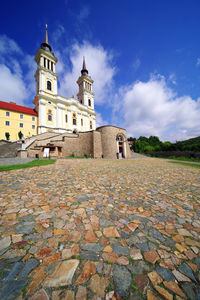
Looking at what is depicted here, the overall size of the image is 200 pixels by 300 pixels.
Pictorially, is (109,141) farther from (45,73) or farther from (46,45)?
(46,45)

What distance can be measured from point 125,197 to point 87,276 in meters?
2.24

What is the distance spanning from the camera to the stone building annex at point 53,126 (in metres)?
22.1

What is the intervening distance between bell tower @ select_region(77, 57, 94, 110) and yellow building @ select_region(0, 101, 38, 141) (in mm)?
21262

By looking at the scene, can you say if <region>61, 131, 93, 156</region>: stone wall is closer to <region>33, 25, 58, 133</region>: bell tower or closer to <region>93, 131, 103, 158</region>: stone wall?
<region>93, 131, 103, 158</region>: stone wall

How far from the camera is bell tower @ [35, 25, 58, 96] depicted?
30.6m

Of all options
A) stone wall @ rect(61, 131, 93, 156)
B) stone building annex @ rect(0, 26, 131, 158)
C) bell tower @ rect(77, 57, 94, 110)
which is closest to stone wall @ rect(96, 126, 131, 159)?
stone building annex @ rect(0, 26, 131, 158)

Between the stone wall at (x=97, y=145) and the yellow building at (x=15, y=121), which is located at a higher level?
the yellow building at (x=15, y=121)

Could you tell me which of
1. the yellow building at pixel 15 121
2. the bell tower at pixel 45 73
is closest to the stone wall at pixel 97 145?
the yellow building at pixel 15 121

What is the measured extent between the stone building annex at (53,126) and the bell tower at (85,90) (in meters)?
5.51

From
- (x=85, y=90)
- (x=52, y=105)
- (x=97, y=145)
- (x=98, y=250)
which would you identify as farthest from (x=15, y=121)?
(x=98, y=250)

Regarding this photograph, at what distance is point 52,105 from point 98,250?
35.9m

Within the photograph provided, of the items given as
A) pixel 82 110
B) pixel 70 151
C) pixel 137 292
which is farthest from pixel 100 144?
pixel 137 292

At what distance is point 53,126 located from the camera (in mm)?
30266

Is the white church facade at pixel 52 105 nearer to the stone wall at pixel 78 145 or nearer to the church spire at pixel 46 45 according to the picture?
the church spire at pixel 46 45
